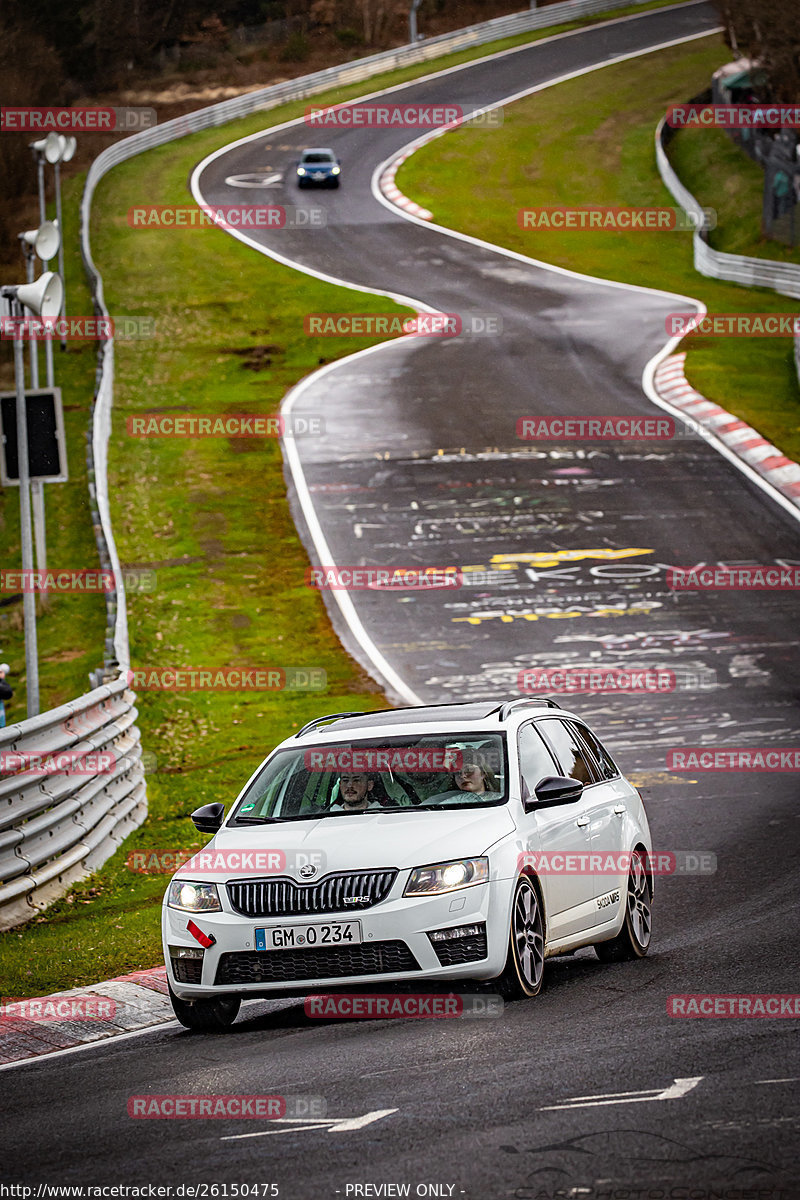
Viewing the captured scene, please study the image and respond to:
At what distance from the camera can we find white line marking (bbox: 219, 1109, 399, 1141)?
623 cm

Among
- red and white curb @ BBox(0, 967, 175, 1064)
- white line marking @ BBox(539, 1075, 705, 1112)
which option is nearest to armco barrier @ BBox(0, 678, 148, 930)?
red and white curb @ BBox(0, 967, 175, 1064)

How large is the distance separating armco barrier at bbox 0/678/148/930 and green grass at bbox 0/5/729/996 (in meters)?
0.19

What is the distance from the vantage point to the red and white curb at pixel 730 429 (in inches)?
1160

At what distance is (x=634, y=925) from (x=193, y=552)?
1880cm

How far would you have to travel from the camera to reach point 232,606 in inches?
990

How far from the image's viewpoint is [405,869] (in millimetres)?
8273

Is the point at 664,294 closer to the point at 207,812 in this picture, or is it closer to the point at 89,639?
the point at 89,639

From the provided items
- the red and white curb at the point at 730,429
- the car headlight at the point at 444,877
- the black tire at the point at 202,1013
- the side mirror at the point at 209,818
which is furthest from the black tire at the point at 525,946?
the red and white curb at the point at 730,429

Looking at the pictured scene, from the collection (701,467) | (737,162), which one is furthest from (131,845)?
(737,162)

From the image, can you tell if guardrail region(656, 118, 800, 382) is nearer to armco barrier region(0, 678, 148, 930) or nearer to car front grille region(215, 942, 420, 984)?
armco barrier region(0, 678, 148, 930)

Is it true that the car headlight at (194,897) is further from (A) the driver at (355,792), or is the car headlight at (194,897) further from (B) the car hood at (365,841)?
(A) the driver at (355,792)

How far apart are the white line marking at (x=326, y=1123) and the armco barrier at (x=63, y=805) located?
575cm

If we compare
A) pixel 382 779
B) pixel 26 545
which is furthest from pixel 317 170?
pixel 382 779

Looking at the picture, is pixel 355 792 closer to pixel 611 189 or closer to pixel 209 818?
pixel 209 818
